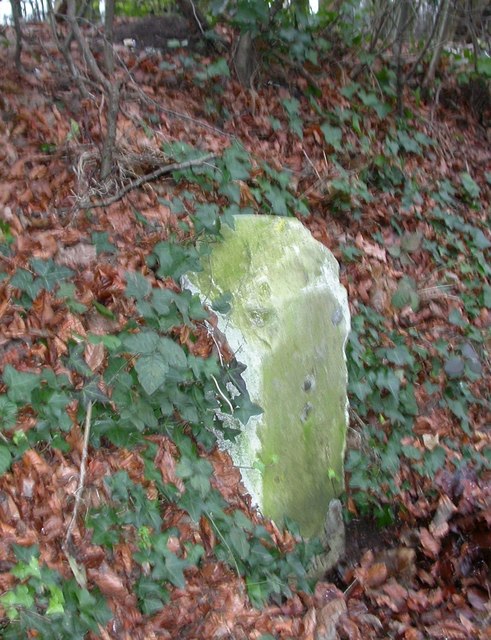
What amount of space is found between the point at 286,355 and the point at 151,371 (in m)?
1.06

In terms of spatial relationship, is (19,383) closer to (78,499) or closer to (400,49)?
(78,499)

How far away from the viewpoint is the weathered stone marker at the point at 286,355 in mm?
3520

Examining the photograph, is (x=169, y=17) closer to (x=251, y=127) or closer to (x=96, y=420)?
(x=251, y=127)

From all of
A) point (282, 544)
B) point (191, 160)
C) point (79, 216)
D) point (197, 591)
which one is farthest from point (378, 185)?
point (197, 591)

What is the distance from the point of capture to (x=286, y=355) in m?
3.69

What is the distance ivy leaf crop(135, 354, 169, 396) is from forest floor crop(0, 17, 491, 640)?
24cm

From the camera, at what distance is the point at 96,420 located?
293 cm

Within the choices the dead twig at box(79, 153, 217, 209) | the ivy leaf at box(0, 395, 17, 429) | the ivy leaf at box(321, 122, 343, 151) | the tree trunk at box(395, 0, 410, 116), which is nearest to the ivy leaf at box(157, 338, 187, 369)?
the ivy leaf at box(0, 395, 17, 429)

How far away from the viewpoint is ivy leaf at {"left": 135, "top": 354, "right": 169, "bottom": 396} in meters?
2.85

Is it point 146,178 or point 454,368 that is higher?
point 146,178

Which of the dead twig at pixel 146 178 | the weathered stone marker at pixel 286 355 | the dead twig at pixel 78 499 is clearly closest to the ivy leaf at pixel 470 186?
the weathered stone marker at pixel 286 355

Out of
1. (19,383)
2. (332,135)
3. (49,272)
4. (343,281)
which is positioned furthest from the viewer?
(332,135)

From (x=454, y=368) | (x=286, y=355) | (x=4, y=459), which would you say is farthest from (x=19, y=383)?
(x=454, y=368)

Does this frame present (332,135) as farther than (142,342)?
Yes
